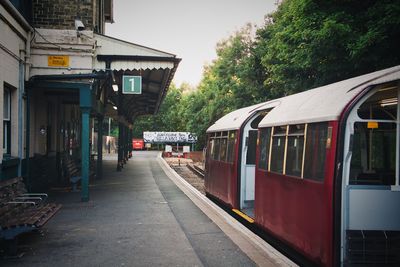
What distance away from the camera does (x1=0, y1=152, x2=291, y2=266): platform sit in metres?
6.44

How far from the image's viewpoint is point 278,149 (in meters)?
7.52

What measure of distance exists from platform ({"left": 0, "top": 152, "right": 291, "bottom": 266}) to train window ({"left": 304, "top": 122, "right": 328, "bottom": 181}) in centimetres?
132

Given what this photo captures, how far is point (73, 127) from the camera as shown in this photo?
21.8m

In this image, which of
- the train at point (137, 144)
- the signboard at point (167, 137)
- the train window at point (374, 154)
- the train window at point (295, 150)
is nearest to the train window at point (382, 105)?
the train window at point (374, 154)

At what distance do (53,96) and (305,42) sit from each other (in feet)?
31.8

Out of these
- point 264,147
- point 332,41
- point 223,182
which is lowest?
point 223,182

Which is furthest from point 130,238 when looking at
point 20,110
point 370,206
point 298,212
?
point 20,110

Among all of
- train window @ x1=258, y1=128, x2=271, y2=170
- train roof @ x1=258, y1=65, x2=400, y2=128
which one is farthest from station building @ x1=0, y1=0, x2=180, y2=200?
train roof @ x1=258, y1=65, x2=400, y2=128

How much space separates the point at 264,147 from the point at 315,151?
2.29 meters

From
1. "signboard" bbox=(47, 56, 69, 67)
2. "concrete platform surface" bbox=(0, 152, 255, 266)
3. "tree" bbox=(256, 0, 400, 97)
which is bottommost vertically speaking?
"concrete platform surface" bbox=(0, 152, 255, 266)

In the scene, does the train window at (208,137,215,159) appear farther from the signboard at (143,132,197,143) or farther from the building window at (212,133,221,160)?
the signboard at (143,132,197,143)

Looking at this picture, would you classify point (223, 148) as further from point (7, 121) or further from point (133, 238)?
point (7, 121)

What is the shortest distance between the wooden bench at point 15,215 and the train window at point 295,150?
400 centimetres

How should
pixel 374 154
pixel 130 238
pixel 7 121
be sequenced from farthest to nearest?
pixel 7 121
pixel 130 238
pixel 374 154
